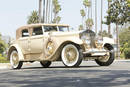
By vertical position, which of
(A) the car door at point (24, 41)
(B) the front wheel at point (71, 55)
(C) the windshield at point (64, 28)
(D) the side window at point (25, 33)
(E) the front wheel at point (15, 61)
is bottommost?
(E) the front wheel at point (15, 61)

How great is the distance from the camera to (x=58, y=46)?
42.2 ft

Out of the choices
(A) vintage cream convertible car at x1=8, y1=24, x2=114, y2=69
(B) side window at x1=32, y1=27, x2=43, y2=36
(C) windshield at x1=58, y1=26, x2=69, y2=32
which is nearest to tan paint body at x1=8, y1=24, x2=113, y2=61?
(A) vintage cream convertible car at x1=8, y1=24, x2=114, y2=69

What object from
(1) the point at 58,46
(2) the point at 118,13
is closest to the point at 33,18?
(2) the point at 118,13

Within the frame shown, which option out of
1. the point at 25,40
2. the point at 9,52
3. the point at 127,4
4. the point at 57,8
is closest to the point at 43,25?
the point at 25,40

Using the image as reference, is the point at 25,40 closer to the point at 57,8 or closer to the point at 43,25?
the point at 43,25

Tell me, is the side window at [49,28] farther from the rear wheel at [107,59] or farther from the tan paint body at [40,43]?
the rear wheel at [107,59]

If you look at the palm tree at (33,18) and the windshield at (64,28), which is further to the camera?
the palm tree at (33,18)

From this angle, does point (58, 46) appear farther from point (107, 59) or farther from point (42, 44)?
point (107, 59)

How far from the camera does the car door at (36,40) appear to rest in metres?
13.6

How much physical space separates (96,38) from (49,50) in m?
1.97

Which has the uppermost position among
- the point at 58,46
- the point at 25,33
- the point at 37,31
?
the point at 37,31

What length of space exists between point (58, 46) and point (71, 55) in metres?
0.65

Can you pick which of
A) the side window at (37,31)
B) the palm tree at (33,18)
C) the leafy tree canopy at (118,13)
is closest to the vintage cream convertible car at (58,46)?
the side window at (37,31)

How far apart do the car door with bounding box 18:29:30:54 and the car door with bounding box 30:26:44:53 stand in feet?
1.06
